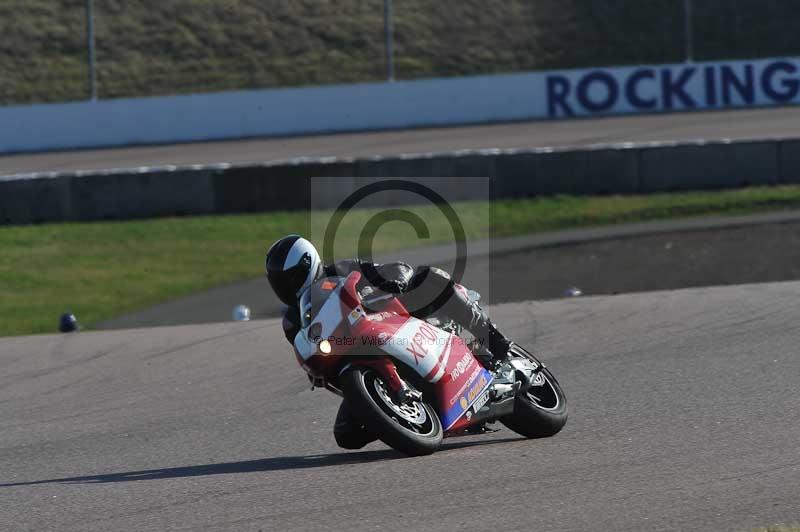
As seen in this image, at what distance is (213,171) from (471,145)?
688cm

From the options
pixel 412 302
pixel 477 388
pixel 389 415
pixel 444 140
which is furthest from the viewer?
pixel 444 140

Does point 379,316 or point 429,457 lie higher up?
point 379,316

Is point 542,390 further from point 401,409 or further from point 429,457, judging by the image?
point 401,409

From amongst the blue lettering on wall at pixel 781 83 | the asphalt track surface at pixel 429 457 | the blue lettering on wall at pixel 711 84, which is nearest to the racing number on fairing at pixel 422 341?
the asphalt track surface at pixel 429 457

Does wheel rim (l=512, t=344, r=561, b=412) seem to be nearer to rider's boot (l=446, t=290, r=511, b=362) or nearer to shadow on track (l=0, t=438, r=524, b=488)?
rider's boot (l=446, t=290, r=511, b=362)

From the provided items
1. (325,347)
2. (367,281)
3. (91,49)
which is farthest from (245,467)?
(91,49)

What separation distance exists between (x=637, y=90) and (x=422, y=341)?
23.0 metres

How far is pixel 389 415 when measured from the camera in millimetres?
5879

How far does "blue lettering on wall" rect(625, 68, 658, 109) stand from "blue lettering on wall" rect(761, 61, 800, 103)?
247cm

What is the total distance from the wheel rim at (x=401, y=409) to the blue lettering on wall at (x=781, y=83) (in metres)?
23.5

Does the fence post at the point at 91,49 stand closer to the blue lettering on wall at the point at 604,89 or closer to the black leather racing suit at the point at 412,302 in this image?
the blue lettering on wall at the point at 604,89

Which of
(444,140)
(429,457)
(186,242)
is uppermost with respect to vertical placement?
(429,457)

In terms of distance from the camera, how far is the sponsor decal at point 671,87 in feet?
91.1

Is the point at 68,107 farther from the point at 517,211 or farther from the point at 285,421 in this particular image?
the point at 285,421
